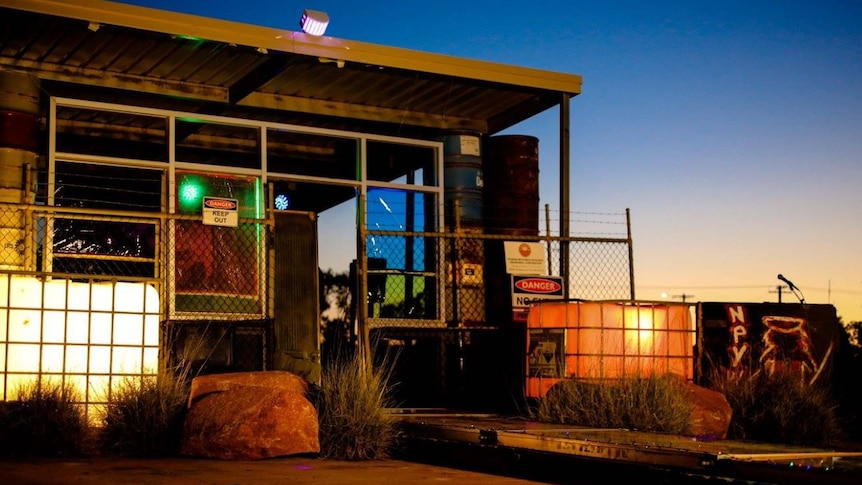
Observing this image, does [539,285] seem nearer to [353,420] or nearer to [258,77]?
[258,77]

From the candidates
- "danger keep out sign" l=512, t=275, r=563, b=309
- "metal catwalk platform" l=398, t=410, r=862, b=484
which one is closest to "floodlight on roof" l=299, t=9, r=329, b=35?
"danger keep out sign" l=512, t=275, r=563, b=309

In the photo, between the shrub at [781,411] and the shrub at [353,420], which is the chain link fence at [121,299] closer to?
the shrub at [353,420]

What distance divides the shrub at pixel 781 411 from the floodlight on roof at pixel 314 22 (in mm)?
6365

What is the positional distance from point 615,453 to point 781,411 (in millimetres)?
3694

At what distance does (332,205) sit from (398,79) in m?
5.00

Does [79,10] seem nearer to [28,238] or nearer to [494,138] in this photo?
[28,238]

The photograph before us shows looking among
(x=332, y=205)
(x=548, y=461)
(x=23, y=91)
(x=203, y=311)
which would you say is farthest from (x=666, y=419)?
(x=332, y=205)

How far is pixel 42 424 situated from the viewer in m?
9.21

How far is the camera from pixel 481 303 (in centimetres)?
1597

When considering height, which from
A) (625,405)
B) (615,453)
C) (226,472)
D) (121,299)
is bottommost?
(226,472)

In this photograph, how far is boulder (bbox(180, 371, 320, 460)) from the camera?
920 cm

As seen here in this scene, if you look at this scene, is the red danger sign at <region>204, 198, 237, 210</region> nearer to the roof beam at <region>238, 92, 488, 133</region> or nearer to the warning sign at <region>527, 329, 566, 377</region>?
the roof beam at <region>238, 92, 488, 133</region>

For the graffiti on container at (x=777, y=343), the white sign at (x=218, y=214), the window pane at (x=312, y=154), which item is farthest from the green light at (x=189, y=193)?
the graffiti on container at (x=777, y=343)

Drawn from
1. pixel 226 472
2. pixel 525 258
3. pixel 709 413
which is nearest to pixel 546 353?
pixel 709 413
